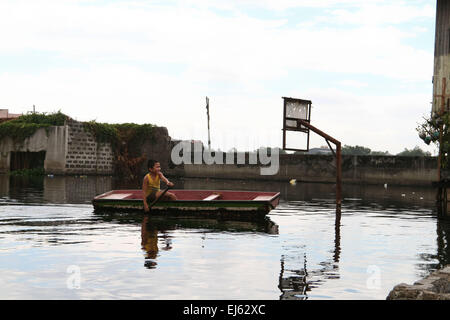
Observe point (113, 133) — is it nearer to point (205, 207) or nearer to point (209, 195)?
point (209, 195)

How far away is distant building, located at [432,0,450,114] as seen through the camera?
1161 inches

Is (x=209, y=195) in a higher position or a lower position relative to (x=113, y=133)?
lower

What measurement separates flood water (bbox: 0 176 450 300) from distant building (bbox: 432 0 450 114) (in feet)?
41.0

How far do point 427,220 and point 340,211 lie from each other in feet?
10.3

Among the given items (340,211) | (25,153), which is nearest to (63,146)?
(25,153)

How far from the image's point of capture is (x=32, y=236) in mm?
12711

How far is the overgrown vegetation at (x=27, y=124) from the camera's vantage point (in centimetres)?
4356

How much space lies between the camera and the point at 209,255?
35.1ft

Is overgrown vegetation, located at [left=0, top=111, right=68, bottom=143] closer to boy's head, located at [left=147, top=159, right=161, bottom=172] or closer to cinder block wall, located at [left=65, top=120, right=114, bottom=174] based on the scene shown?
cinder block wall, located at [left=65, top=120, right=114, bottom=174]

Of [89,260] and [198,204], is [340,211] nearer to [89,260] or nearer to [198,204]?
[198,204]

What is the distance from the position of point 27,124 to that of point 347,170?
21.5 meters

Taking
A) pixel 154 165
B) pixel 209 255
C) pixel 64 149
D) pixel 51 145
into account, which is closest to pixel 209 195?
pixel 154 165

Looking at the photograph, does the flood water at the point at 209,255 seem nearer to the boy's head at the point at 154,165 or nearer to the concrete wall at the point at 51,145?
the boy's head at the point at 154,165

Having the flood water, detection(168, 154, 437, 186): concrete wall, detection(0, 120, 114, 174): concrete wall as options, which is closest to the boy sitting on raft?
the flood water
